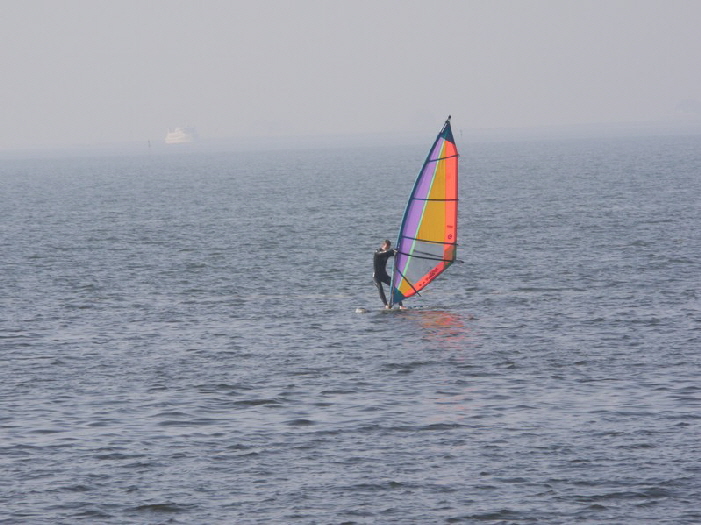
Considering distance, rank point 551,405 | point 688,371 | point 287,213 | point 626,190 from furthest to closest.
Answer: point 626,190
point 287,213
point 688,371
point 551,405

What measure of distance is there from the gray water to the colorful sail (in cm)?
119

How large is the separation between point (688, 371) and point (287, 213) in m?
58.3

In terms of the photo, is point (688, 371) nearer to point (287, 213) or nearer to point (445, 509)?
point (445, 509)

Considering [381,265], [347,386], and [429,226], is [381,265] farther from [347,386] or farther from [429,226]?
[347,386]

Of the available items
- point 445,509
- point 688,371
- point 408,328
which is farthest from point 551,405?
point 408,328

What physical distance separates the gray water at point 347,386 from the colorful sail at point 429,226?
1.19m

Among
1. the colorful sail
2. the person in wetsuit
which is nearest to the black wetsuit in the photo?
the person in wetsuit

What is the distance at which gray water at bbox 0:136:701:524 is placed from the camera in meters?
20.9

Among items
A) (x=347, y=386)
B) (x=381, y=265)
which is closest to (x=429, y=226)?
(x=381, y=265)

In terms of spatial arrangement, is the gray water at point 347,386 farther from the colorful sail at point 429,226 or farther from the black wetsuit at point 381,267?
the colorful sail at point 429,226

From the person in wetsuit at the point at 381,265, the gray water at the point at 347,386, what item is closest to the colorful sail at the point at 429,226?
the person in wetsuit at the point at 381,265

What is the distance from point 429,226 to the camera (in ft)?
130

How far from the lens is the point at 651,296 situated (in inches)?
1606

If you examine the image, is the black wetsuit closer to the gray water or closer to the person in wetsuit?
the person in wetsuit
